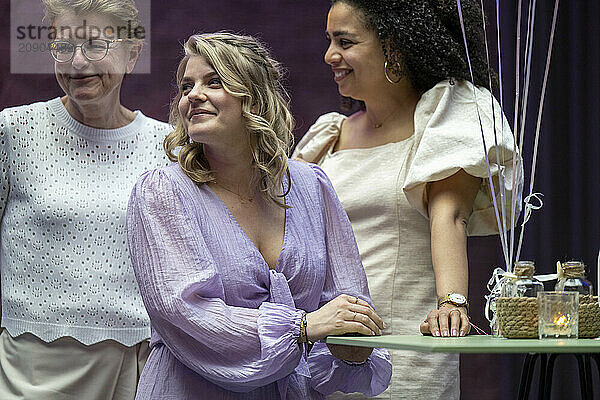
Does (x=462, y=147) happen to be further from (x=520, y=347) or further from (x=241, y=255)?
(x=520, y=347)

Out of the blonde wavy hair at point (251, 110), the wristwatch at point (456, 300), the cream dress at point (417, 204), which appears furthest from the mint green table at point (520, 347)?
the cream dress at point (417, 204)

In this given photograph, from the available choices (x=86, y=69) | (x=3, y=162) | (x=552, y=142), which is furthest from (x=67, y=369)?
(x=552, y=142)

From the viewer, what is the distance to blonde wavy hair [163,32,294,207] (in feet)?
6.51

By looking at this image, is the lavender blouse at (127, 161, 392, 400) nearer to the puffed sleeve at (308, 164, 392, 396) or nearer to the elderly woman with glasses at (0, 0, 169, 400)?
the puffed sleeve at (308, 164, 392, 396)

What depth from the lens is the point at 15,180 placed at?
95.7 inches

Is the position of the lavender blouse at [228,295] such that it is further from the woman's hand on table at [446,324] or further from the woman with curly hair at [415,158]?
the woman with curly hair at [415,158]

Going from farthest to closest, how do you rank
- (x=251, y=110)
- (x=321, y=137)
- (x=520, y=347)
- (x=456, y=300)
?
(x=321, y=137), (x=456, y=300), (x=251, y=110), (x=520, y=347)

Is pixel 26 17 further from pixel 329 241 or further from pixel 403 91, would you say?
pixel 329 241

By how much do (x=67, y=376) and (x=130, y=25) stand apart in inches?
37.1

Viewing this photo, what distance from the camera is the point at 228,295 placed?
6.18 feet

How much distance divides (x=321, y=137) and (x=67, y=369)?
941 mm

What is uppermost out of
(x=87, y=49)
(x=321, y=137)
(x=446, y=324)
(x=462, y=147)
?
(x=87, y=49)

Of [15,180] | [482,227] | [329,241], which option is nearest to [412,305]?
[482,227]

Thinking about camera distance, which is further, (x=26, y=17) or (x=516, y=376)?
(x=516, y=376)
